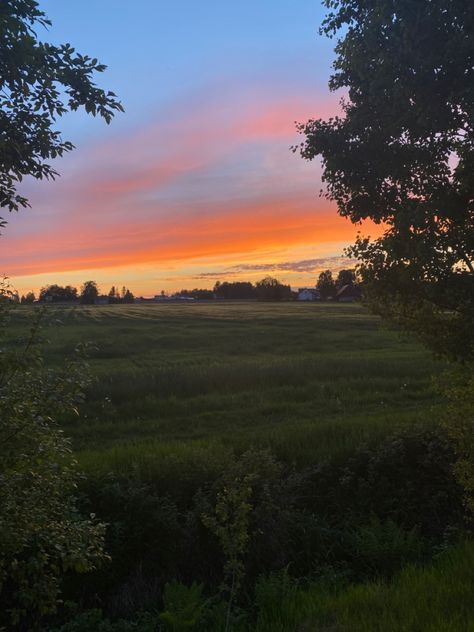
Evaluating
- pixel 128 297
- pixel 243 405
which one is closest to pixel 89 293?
pixel 128 297

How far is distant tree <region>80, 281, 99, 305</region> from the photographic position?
534 ft

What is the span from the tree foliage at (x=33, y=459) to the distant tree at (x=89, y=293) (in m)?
159

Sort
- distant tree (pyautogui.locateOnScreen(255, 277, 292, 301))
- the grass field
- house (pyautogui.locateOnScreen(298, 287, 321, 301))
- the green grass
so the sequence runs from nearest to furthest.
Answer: the green grass, the grass field, distant tree (pyautogui.locateOnScreen(255, 277, 292, 301)), house (pyautogui.locateOnScreen(298, 287, 321, 301))

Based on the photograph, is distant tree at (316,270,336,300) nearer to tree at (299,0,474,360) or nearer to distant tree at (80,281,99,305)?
distant tree at (80,281,99,305)

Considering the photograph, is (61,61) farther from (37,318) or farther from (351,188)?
(351,188)

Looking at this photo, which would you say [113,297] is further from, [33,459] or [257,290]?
[33,459]

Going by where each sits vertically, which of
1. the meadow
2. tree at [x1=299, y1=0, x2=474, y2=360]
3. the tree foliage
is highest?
tree at [x1=299, y1=0, x2=474, y2=360]

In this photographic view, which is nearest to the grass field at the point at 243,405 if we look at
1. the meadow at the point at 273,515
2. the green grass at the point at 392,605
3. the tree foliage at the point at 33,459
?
the meadow at the point at 273,515

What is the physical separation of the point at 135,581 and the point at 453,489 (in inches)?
253

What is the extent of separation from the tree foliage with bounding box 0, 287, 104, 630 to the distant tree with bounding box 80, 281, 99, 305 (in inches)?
6275

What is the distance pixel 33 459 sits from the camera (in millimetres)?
4512

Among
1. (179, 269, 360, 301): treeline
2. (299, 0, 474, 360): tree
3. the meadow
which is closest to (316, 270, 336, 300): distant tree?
Result: (179, 269, 360, 301): treeline

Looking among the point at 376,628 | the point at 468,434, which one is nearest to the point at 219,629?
the point at 376,628

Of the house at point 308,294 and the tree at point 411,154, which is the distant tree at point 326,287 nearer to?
the house at point 308,294
